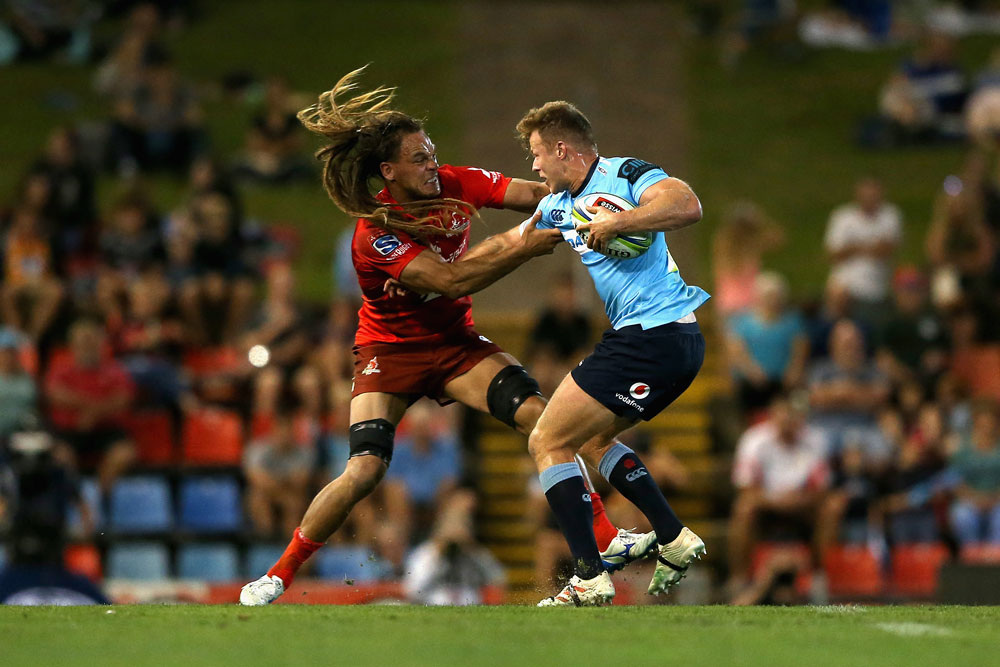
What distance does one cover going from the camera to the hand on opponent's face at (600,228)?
6.62 metres

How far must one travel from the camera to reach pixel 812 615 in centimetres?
661

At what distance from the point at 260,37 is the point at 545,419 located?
58.6 feet

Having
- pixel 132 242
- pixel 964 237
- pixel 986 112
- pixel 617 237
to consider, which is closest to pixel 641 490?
pixel 617 237

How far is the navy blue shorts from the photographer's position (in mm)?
6883

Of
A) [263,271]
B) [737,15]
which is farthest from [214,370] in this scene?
[737,15]

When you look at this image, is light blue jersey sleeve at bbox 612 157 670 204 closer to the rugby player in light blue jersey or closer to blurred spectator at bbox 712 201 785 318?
the rugby player in light blue jersey

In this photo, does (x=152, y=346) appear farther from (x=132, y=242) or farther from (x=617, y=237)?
(x=617, y=237)

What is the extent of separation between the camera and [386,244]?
23.8ft

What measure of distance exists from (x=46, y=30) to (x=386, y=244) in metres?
15.8

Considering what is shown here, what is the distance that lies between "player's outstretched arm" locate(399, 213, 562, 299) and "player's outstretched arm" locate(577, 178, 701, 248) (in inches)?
12.2

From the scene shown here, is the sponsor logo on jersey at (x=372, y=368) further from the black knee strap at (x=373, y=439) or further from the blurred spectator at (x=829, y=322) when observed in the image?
the blurred spectator at (x=829, y=322)

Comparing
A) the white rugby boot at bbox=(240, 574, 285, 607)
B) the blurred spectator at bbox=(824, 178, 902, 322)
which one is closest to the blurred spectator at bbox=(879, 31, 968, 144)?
the blurred spectator at bbox=(824, 178, 902, 322)

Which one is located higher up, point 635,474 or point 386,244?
point 386,244

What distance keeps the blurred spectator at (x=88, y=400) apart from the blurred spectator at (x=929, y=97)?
36.9 feet
